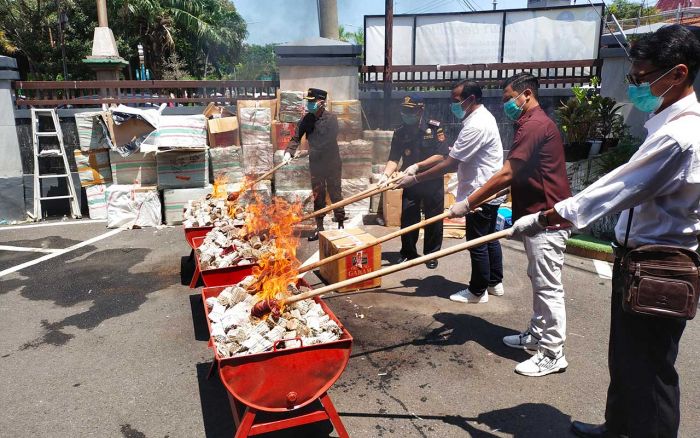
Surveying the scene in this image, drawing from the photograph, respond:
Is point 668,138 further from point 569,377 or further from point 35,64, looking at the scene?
point 35,64

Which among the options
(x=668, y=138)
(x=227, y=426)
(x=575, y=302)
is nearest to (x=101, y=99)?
(x=227, y=426)

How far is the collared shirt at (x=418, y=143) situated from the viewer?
668 centimetres

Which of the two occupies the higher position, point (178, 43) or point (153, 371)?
point (178, 43)

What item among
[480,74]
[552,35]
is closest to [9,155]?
[480,74]

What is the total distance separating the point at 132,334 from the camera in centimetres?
476

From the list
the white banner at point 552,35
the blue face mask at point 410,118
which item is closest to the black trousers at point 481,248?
the blue face mask at point 410,118

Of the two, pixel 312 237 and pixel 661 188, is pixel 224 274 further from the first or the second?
pixel 312 237

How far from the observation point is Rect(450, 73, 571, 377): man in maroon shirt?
3.76 metres

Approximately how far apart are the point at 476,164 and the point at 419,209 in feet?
4.99

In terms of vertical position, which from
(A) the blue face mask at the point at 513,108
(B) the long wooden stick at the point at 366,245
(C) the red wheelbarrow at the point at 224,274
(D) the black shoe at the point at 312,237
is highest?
(A) the blue face mask at the point at 513,108

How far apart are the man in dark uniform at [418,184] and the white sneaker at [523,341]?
88.5 inches

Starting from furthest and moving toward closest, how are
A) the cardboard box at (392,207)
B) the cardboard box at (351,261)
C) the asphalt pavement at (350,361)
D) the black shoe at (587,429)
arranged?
the cardboard box at (392,207) < the cardboard box at (351,261) < the asphalt pavement at (350,361) < the black shoe at (587,429)

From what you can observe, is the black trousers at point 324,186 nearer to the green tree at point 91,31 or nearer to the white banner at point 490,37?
the white banner at point 490,37

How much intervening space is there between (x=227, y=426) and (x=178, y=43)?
25.9m
